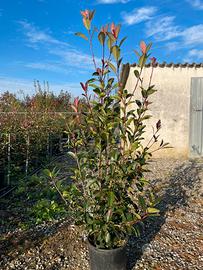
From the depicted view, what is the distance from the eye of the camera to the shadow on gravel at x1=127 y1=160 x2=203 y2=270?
2867 millimetres

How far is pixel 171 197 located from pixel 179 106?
4.01 metres

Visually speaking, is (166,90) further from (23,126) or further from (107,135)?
(107,135)

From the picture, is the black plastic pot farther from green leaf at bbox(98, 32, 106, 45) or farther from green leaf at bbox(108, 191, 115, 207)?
green leaf at bbox(98, 32, 106, 45)

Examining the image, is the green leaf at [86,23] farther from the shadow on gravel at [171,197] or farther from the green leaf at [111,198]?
the shadow on gravel at [171,197]

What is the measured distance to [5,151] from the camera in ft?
15.6

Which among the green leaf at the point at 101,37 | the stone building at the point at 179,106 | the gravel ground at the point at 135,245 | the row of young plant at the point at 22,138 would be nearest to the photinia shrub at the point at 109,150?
the green leaf at the point at 101,37

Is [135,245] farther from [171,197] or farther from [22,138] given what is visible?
[22,138]

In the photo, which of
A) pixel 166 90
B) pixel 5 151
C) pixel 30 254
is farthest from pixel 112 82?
pixel 166 90

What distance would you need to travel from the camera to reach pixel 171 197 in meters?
4.46

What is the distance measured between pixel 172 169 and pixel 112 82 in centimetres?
487

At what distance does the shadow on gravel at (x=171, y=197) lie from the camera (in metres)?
2.87

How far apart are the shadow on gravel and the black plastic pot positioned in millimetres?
267

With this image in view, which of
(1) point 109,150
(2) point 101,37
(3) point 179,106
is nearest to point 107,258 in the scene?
(1) point 109,150

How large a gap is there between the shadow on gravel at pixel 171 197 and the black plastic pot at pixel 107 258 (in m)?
0.27
